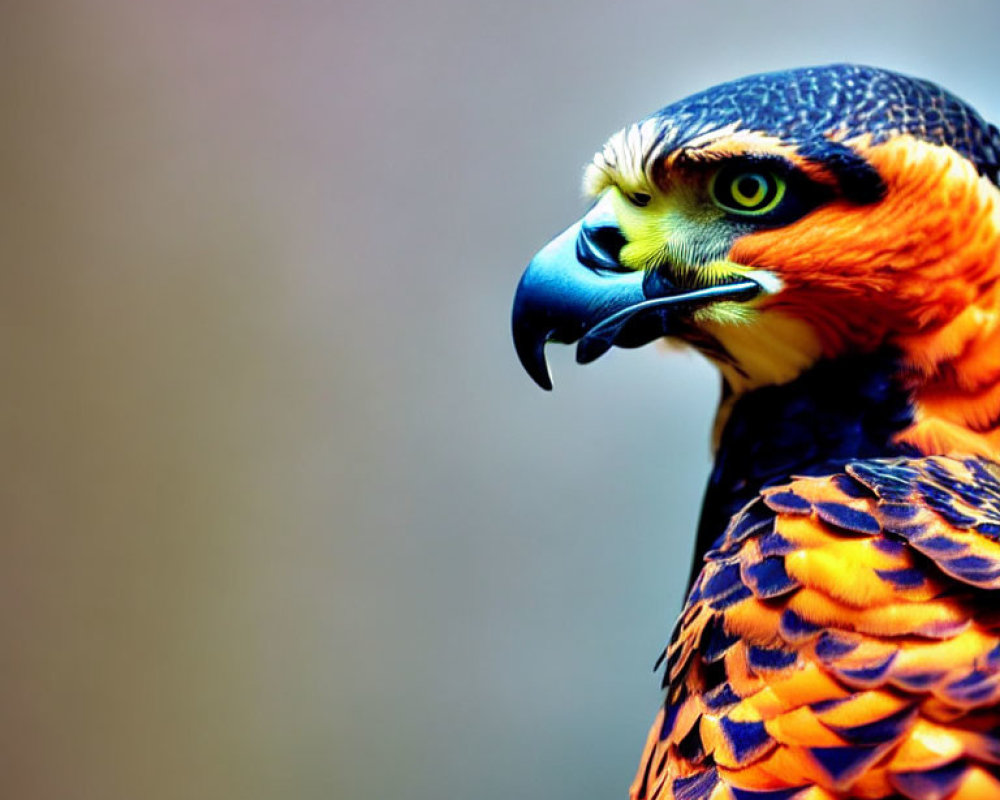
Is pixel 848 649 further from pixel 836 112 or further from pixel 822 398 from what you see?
pixel 836 112

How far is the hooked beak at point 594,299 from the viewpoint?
71cm

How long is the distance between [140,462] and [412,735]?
0.56 m

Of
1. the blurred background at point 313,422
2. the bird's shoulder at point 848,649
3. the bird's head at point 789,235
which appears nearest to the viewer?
the bird's shoulder at point 848,649

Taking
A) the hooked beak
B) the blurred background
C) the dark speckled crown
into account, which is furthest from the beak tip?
the blurred background

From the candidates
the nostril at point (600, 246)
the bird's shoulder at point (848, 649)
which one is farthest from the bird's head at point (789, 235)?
the bird's shoulder at point (848, 649)

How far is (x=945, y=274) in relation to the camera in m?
0.66

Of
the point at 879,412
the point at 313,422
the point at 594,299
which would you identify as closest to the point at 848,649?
the point at 879,412

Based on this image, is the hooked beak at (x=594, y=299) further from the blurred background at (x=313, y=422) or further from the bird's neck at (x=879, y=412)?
the blurred background at (x=313, y=422)

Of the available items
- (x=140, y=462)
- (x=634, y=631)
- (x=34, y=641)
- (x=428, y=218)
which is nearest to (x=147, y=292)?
(x=140, y=462)

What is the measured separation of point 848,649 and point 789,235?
1.07 ft

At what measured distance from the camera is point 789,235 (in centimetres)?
67

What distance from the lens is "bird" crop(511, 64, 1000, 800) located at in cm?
51

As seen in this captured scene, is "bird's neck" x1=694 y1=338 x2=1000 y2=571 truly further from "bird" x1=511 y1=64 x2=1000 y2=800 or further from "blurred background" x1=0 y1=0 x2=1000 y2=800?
"blurred background" x1=0 y1=0 x2=1000 y2=800

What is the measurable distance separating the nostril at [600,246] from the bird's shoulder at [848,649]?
9.5 inches
